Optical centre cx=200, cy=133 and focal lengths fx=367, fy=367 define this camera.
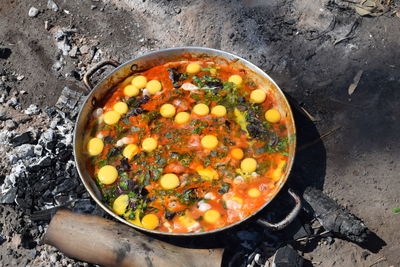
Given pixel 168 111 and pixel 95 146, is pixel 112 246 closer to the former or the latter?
pixel 95 146

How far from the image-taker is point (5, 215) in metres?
5.77

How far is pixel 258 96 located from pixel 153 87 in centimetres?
172

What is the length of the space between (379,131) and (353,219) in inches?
68.8

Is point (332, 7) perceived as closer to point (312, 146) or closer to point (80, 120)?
point (312, 146)

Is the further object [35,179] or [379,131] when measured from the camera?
[379,131]

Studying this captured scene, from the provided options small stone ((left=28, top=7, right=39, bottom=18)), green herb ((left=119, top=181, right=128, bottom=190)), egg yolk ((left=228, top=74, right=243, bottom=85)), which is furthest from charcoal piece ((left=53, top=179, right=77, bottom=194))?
small stone ((left=28, top=7, right=39, bottom=18))

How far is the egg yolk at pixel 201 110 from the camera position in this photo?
19.0ft

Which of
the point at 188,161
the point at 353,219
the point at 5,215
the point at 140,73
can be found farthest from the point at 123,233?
the point at 353,219

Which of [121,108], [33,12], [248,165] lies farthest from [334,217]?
[33,12]

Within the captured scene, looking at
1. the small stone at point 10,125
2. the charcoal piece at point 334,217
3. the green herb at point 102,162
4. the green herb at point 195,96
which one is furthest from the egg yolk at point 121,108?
the charcoal piece at point 334,217

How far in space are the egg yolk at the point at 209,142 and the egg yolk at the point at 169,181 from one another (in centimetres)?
66

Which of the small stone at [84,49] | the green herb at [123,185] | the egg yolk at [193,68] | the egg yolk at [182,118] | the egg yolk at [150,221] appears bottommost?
the egg yolk at [150,221]

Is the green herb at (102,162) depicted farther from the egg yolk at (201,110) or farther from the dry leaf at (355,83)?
the dry leaf at (355,83)

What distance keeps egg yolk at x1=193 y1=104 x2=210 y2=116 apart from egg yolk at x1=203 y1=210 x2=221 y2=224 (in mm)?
1569
